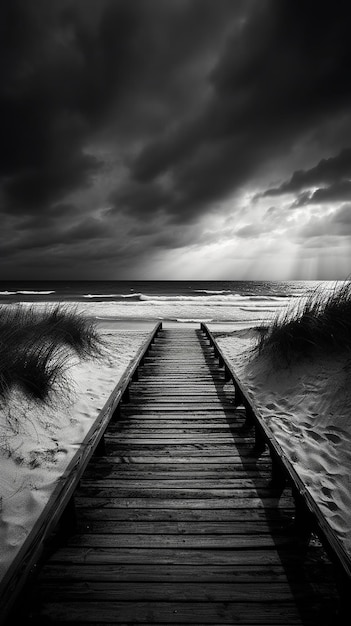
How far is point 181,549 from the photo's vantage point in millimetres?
2277

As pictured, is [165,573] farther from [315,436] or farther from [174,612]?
[315,436]

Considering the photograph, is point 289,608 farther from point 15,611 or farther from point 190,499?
point 15,611

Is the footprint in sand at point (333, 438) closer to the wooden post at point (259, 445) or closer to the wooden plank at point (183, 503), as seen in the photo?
the wooden post at point (259, 445)

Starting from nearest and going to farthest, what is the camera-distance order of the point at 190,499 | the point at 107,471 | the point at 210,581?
1. the point at 210,581
2. the point at 190,499
3. the point at 107,471

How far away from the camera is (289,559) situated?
7.16 ft

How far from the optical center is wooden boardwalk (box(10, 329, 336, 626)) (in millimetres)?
1869

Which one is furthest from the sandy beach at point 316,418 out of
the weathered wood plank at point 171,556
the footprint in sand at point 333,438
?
the weathered wood plank at point 171,556

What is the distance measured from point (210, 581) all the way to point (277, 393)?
3.98m

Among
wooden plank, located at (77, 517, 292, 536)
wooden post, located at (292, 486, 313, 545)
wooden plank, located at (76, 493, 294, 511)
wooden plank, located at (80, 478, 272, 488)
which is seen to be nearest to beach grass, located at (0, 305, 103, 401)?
wooden plank, located at (80, 478, 272, 488)

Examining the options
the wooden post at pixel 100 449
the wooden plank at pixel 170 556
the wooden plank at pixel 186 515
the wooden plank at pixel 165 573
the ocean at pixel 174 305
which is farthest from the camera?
the ocean at pixel 174 305

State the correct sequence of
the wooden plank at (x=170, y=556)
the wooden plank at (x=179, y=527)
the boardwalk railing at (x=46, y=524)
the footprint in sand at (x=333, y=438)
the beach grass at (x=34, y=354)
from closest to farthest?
the boardwalk railing at (x=46, y=524) → the wooden plank at (x=170, y=556) → the wooden plank at (x=179, y=527) → the footprint in sand at (x=333, y=438) → the beach grass at (x=34, y=354)

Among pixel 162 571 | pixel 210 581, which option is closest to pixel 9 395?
pixel 162 571

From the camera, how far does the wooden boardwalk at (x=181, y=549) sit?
6.13 ft

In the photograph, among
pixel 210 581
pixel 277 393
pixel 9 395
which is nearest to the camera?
pixel 210 581
